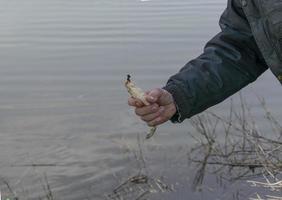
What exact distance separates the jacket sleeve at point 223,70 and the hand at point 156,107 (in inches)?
2.1

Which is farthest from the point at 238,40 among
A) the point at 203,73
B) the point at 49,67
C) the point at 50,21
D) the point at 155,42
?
the point at 50,21

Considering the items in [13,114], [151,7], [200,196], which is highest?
[151,7]

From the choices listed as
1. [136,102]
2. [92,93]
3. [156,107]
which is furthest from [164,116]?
[92,93]

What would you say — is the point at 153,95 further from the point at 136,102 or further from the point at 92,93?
the point at 92,93

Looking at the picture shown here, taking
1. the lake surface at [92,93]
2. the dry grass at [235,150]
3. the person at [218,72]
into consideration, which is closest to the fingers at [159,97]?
the person at [218,72]

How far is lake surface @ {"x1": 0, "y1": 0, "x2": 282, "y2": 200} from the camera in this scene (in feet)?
23.2

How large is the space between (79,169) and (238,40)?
15.8ft

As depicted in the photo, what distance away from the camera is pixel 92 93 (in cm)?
1005

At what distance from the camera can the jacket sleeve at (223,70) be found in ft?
9.26

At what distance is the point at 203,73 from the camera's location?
9.34 feet

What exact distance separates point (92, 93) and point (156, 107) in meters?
7.43

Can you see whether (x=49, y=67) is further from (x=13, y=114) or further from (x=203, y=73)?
(x=203, y=73)

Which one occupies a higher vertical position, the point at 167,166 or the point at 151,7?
the point at 151,7

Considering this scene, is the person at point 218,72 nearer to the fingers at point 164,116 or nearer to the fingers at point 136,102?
the fingers at point 164,116
